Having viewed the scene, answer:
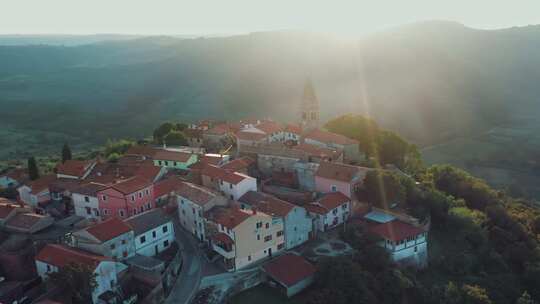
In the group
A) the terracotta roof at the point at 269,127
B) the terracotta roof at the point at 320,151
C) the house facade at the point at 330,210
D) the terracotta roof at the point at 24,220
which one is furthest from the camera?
the terracotta roof at the point at 269,127

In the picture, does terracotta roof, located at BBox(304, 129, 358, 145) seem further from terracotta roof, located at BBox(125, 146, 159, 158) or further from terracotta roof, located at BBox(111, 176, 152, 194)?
terracotta roof, located at BBox(111, 176, 152, 194)

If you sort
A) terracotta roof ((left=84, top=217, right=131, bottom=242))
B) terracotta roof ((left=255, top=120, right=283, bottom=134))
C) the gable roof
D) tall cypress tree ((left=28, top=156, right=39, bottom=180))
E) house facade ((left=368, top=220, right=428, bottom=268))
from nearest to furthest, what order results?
terracotta roof ((left=84, top=217, right=131, bottom=242)), the gable roof, house facade ((left=368, top=220, right=428, bottom=268)), tall cypress tree ((left=28, top=156, right=39, bottom=180)), terracotta roof ((left=255, top=120, right=283, bottom=134))

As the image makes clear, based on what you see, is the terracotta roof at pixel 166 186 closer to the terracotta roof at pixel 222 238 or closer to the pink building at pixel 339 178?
the terracotta roof at pixel 222 238

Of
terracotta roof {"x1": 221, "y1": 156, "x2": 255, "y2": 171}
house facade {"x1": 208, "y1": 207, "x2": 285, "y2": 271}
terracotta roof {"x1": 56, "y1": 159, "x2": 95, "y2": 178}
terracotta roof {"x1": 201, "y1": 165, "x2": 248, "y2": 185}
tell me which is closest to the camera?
house facade {"x1": 208, "y1": 207, "x2": 285, "y2": 271}

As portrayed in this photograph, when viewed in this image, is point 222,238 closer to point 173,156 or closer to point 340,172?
point 340,172

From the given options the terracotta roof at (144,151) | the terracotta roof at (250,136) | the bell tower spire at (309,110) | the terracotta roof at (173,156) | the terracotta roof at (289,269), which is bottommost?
the terracotta roof at (289,269)

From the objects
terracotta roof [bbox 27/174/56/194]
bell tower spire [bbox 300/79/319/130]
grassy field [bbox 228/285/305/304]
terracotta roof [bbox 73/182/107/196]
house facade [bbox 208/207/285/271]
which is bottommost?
grassy field [bbox 228/285/305/304]

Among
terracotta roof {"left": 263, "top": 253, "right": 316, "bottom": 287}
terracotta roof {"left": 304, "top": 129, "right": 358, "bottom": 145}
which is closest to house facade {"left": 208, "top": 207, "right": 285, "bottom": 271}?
terracotta roof {"left": 263, "top": 253, "right": 316, "bottom": 287}

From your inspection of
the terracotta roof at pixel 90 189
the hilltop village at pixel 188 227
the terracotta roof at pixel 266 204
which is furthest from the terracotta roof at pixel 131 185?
the terracotta roof at pixel 266 204
